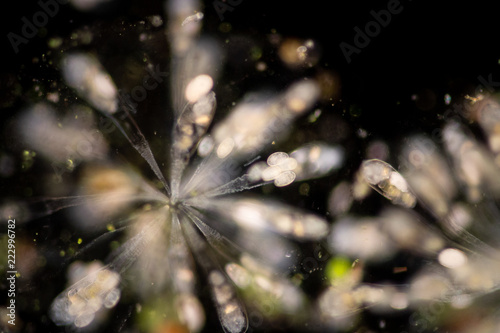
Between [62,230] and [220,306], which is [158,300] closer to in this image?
[220,306]

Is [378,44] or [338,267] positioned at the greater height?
[378,44]

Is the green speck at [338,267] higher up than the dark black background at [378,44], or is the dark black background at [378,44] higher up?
the dark black background at [378,44]

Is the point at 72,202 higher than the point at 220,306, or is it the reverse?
the point at 72,202

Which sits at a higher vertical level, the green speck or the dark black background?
the dark black background

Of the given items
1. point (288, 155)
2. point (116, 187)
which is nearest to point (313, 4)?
point (288, 155)

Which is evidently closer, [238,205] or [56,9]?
[56,9]

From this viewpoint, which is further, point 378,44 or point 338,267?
point 338,267

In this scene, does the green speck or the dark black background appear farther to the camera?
the green speck

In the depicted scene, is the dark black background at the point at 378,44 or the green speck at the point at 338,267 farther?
the green speck at the point at 338,267

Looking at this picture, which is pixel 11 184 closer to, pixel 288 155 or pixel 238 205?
pixel 238 205

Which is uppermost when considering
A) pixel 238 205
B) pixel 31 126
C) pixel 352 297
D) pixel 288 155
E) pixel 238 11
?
pixel 238 11
